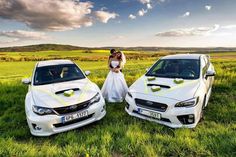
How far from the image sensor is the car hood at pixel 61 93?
466cm

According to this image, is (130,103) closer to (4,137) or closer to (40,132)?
(40,132)

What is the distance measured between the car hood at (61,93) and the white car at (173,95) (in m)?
1.09

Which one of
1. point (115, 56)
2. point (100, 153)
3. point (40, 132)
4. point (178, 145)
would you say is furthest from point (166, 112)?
point (115, 56)

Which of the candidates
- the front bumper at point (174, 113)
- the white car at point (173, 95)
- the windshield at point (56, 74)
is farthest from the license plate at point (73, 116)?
the windshield at point (56, 74)

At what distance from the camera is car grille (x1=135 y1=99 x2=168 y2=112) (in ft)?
15.4

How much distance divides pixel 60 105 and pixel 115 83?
3.21 meters

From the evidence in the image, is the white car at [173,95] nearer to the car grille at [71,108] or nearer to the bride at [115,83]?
the car grille at [71,108]

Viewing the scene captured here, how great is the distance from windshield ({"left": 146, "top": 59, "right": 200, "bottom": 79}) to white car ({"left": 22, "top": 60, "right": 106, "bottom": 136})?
199cm

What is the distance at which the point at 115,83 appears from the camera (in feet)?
24.8

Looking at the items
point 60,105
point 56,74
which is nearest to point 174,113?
point 60,105

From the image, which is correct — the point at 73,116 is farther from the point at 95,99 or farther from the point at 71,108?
the point at 95,99

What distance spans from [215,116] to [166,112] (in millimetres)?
1728

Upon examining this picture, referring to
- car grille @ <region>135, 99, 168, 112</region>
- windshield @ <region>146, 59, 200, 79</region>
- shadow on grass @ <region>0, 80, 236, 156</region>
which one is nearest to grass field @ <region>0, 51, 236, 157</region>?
shadow on grass @ <region>0, 80, 236, 156</region>

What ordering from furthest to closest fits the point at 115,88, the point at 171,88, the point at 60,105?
the point at 115,88 < the point at 171,88 < the point at 60,105
